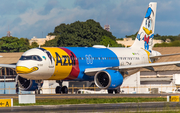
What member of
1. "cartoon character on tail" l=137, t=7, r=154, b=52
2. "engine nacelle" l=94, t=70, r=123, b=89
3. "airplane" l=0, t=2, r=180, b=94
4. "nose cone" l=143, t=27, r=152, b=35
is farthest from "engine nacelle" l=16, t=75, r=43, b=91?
"nose cone" l=143, t=27, r=152, b=35

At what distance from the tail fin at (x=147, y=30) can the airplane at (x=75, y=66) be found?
3685 mm

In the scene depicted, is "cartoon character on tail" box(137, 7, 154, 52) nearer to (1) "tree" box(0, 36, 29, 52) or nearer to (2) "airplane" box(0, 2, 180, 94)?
(2) "airplane" box(0, 2, 180, 94)

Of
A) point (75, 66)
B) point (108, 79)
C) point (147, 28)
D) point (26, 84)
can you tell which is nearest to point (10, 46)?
point (147, 28)

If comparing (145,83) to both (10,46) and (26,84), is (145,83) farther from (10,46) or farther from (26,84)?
(10,46)

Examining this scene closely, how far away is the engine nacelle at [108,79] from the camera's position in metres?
35.6

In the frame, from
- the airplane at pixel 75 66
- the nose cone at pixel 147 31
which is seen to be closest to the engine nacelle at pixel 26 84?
the airplane at pixel 75 66

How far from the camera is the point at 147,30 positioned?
5031cm

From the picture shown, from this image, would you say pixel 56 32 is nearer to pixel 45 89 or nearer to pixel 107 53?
pixel 45 89

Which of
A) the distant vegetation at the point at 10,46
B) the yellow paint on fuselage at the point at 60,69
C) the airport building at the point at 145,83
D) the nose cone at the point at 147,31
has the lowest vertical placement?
the airport building at the point at 145,83

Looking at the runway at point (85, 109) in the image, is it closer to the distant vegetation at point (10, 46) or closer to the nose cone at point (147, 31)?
the nose cone at point (147, 31)

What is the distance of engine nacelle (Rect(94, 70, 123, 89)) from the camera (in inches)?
1401

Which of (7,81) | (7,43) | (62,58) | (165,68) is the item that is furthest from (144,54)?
(7,43)

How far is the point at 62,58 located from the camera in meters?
35.3

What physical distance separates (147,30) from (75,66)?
16878mm
